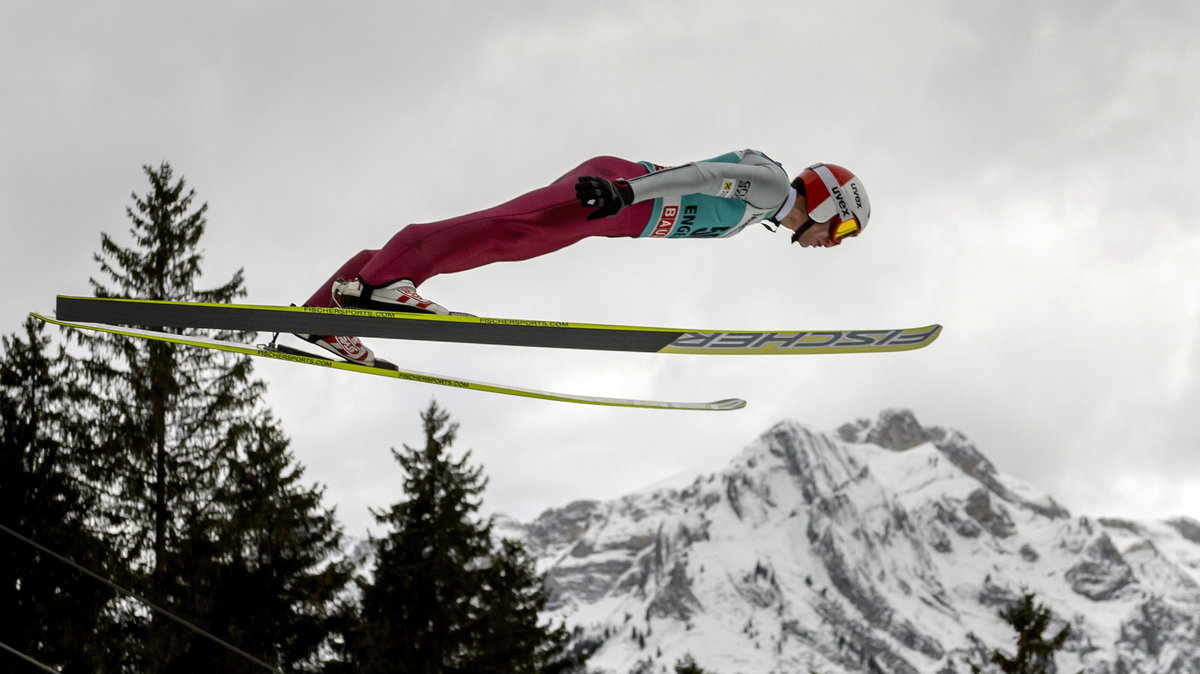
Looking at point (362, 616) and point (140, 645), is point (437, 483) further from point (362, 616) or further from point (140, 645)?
point (140, 645)

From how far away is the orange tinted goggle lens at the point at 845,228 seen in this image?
5.58 m

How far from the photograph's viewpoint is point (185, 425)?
13.6m

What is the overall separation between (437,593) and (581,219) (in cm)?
1418

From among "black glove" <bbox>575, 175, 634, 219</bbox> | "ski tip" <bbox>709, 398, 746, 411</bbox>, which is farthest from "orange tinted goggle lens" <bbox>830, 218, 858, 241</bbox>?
"black glove" <bbox>575, 175, 634, 219</bbox>

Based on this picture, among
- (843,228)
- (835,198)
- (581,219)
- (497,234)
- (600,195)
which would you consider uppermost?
(835,198)

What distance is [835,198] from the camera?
18.3 feet

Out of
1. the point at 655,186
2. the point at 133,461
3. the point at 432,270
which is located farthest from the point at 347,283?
the point at 133,461

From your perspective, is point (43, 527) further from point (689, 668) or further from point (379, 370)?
point (689, 668)

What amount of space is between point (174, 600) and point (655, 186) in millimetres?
11004

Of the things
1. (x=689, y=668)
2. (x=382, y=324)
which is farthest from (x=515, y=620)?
(x=689, y=668)

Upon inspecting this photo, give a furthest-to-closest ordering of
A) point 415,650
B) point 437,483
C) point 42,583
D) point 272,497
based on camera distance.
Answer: point 437,483 < point 415,650 < point 272,497 < point 42,583

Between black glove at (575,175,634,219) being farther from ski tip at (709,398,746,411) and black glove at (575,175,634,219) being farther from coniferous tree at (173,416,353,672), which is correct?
coniferous tree at (173,416,353,672)

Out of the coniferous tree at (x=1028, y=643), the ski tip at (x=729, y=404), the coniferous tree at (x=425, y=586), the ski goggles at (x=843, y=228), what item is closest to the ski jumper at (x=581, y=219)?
the ski goggles at (x=843, y=228)

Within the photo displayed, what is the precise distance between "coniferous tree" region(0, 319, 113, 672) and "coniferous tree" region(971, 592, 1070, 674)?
17020mm
